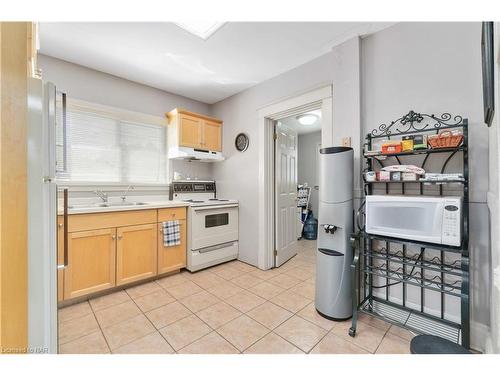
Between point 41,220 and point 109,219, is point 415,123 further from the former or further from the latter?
point 109,219

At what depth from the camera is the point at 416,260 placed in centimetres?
154

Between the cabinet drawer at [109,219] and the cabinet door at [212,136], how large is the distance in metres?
1.29

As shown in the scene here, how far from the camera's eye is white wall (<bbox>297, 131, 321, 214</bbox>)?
524 centimetres

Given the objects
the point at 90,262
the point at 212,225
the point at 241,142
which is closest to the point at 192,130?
the point at 241,142

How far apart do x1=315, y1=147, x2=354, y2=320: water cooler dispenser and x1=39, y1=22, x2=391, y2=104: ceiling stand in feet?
3.55

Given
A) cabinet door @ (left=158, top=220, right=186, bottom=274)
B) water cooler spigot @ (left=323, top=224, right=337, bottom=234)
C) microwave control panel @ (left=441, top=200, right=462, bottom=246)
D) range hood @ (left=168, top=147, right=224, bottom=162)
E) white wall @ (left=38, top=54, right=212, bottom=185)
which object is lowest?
cabinet door @ (left=158, top=220, right=186, bottom=274)

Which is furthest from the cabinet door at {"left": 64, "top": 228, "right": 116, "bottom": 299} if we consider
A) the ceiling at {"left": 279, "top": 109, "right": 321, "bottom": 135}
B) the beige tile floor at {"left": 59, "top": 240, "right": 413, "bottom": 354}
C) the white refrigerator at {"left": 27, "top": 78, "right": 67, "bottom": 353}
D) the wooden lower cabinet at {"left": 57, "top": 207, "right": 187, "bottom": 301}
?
the ceiling at {"left": 279, "top": 109, "right": 321, "bottom": 135}

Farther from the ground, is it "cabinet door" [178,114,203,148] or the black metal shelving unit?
"cabinet door" [178,114,203,148]

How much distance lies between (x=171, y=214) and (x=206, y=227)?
1.61 feet

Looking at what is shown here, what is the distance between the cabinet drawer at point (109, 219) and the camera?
1.96 m

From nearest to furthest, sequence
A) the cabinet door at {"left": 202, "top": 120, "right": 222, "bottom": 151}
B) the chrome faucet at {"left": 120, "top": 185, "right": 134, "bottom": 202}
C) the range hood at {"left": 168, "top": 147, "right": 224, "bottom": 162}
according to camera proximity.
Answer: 1. the chrome faucet at {"left": 120, "top": 185, "right": 134, "bottom": 202}
2. the range hood at {"left": 168, "top": 147, "right": 224, "bottom": 162}
3. the cabinet door at {"left": 202, "top": 120, "right": 222, "bottom": 151}

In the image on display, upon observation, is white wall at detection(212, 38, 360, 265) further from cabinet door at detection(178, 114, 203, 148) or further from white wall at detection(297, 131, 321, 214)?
white wall at detection(297, 131, 321, 214)

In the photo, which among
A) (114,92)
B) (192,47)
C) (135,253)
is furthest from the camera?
(114,92)
